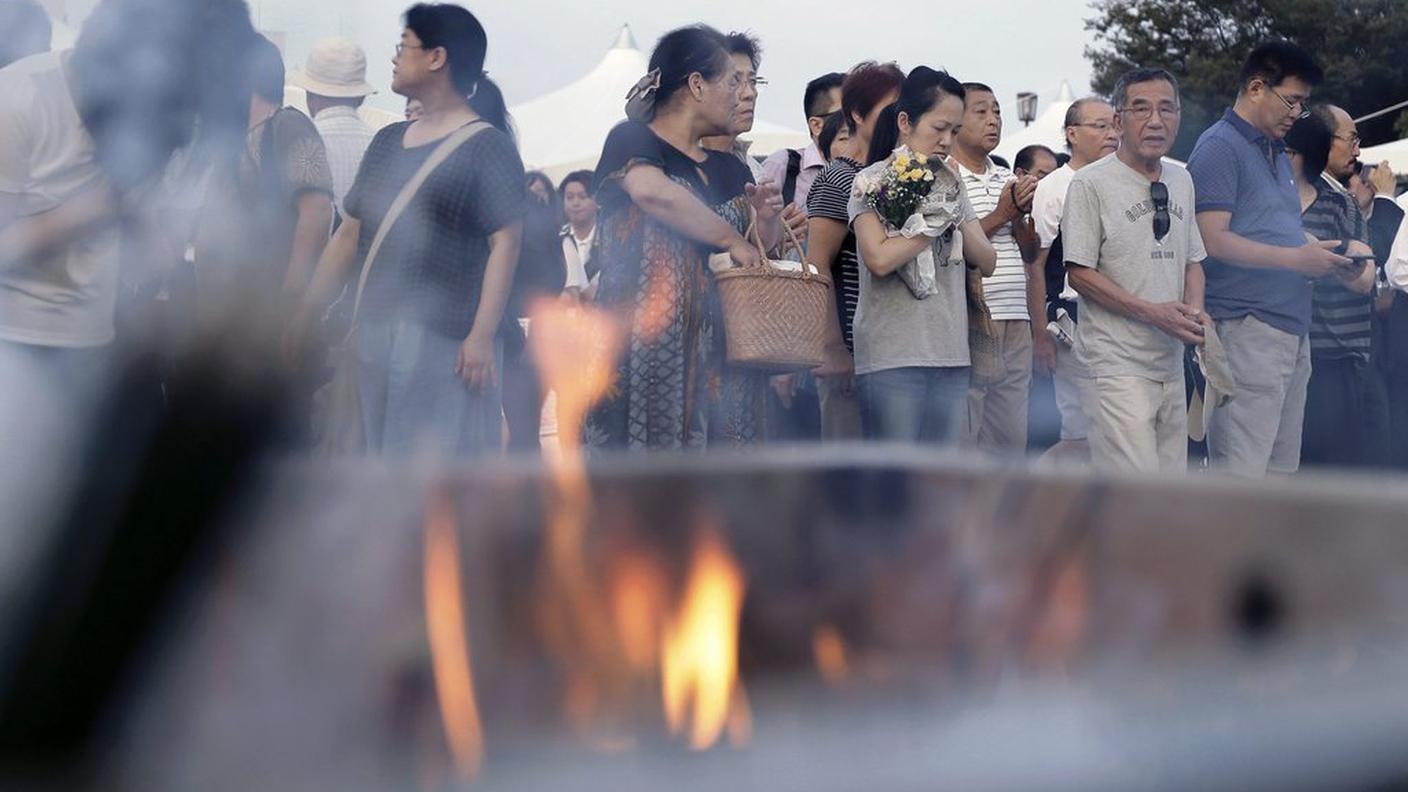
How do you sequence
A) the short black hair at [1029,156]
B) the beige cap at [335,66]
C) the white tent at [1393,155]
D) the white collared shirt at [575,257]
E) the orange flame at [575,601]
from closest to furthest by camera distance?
the orange flame at [575,601]
the beige cap at [335,66]
the white collared shirt at [575,257]
the short black hair at [1029,156]
the white tent at [1393,155]

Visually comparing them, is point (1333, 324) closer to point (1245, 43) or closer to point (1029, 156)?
point (1029, 156)

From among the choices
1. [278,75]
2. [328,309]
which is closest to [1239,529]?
[278,75]

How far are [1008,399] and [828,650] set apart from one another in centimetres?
303

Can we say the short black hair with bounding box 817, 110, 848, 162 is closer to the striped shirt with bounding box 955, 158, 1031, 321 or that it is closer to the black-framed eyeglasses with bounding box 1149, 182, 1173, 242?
the striped shirt with bounding box 955, 158, 1031, 321

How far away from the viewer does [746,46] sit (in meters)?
3.33

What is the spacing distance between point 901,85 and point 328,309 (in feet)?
5.48

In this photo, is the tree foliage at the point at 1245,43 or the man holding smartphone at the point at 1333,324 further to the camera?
the tree foliage at the point at 1245,43

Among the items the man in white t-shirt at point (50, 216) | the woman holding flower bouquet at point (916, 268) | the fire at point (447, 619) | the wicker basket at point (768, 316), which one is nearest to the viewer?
the fire at point (447, 619)

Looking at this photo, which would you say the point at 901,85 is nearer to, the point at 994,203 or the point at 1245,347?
the point at 994,203

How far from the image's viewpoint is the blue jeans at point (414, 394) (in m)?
2.58

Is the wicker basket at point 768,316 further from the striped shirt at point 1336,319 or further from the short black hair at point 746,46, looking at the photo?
the striped shirt at point 1336,319

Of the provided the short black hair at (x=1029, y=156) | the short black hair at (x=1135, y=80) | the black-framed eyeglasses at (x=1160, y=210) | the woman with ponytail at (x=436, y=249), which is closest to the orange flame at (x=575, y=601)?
the woman with ponytail at (x=436, y=249)

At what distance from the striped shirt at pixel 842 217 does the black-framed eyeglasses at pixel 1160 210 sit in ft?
2.05

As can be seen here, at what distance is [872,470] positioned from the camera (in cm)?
99
